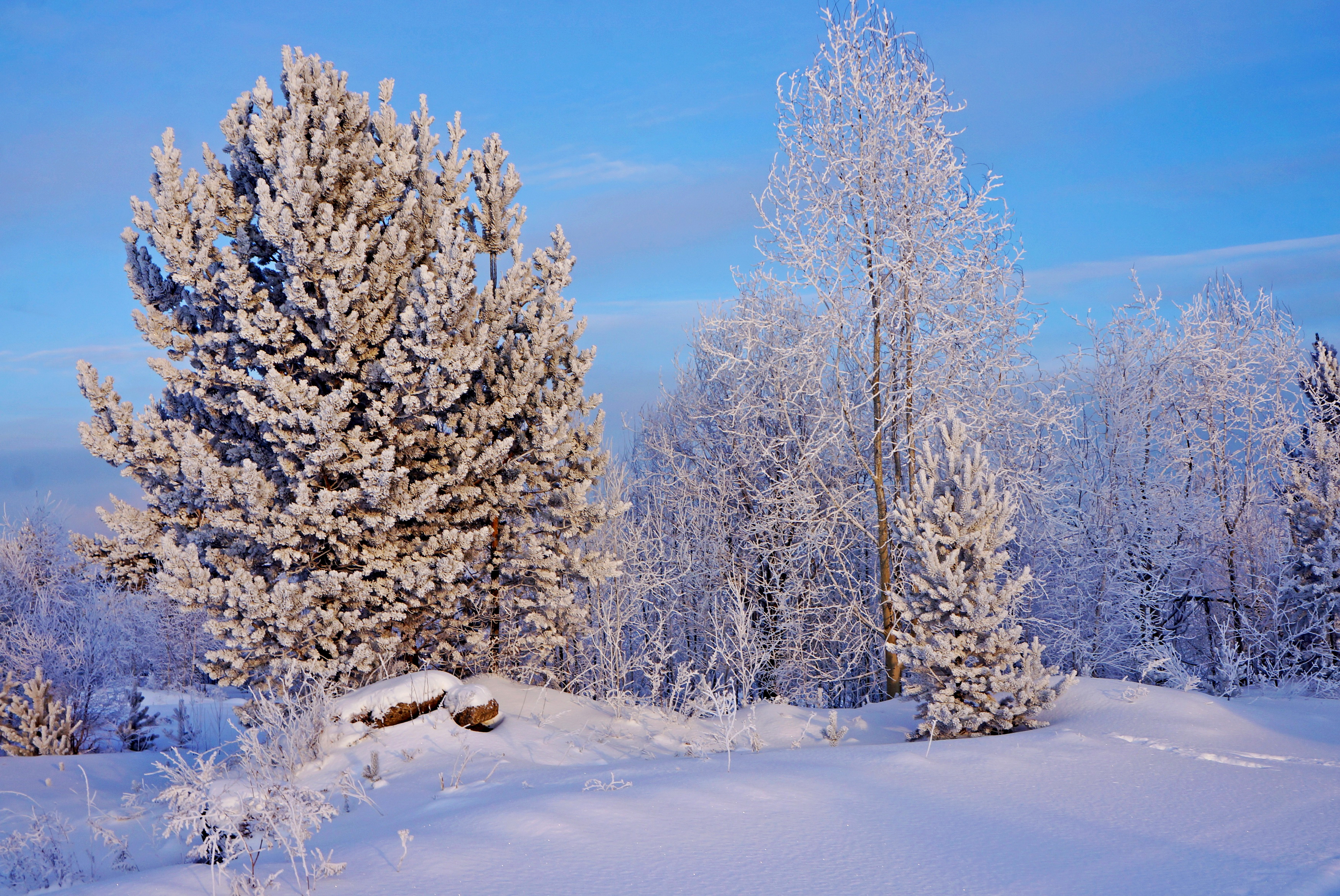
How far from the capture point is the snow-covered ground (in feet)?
11.7

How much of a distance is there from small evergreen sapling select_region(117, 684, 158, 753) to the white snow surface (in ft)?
14.0

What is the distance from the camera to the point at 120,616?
20.7m

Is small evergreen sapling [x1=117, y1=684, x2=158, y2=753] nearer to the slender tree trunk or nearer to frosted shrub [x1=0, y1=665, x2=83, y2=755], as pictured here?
frosted shrub [x1=0, y1=665, x2=83, y2=755]

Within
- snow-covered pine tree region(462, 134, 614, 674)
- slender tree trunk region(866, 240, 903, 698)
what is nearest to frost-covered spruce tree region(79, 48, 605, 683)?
snow-covered pine tree region(462, 134, 614, 674)

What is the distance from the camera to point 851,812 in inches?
178

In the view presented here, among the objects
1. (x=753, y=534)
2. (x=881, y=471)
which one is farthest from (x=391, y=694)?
(x=753, y=534)

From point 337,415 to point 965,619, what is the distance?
21.7 feet

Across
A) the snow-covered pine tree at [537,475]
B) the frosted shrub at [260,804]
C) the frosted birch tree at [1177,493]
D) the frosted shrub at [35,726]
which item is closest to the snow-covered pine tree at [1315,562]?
the frosted birch tree at [1177,493]

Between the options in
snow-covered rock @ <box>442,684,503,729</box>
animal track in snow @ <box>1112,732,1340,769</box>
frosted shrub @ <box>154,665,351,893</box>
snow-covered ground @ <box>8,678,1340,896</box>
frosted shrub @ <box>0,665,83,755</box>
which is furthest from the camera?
frosted shrub @ <box>0,665,83,755</box>

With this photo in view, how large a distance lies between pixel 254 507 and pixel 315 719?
2.63m

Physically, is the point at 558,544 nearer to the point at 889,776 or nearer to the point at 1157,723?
the point at 889,776

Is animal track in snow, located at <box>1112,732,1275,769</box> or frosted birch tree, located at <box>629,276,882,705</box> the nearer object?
animal track in snow, located at <box>1112,732,1275,769</box>

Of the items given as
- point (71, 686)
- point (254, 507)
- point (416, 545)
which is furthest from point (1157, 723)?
point (71, 686)

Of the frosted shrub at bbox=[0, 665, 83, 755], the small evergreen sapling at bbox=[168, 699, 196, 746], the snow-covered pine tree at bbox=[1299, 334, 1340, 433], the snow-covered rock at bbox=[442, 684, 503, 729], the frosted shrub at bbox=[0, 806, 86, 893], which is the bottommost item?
the small evergreen sapling at bbox=[168, 699, 196, 746]
